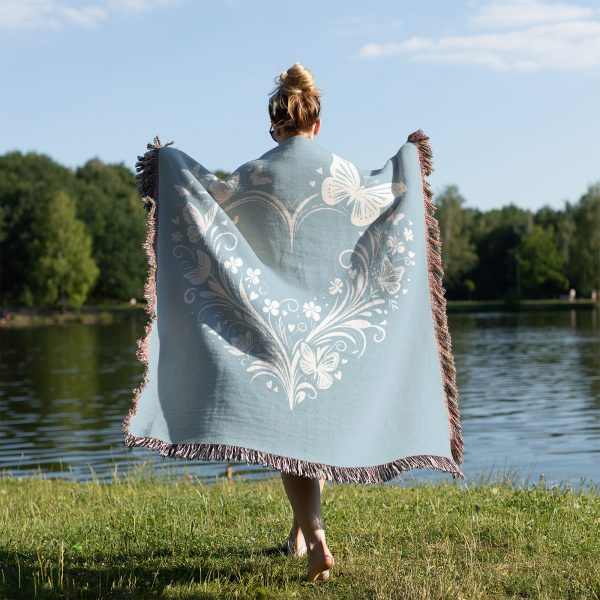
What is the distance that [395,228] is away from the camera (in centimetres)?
464

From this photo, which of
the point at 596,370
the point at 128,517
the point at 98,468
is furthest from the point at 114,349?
the point at 128,517

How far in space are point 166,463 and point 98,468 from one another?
1.65 metres

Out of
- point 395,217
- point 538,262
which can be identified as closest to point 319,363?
point 395,217

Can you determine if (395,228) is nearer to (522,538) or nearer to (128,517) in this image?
(522,538)

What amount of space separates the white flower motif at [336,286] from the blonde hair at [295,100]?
73 cm

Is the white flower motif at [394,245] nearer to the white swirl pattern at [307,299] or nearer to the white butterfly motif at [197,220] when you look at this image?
the white swirl pattern at [307,299]

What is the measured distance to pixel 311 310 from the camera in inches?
176

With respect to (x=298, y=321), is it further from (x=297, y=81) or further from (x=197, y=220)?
(x=297, y=81)

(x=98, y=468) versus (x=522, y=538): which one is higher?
(x=522, y=538)

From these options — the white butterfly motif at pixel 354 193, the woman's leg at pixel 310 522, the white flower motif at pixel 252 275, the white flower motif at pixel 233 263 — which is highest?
the white butterfly motif at pixel 354 193

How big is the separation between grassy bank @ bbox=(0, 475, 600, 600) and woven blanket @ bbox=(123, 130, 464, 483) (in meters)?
0.52

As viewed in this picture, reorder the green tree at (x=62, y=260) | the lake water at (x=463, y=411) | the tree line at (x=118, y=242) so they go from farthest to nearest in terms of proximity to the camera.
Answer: the tree line at (x=118, y=242)
the green tree at (x=62, y=260)
the lake water at (x=463, y=411)

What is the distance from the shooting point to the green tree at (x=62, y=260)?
6631 centimetres

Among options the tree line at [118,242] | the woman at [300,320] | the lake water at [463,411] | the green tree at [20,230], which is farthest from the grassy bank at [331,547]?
the green tree at [20,230]
